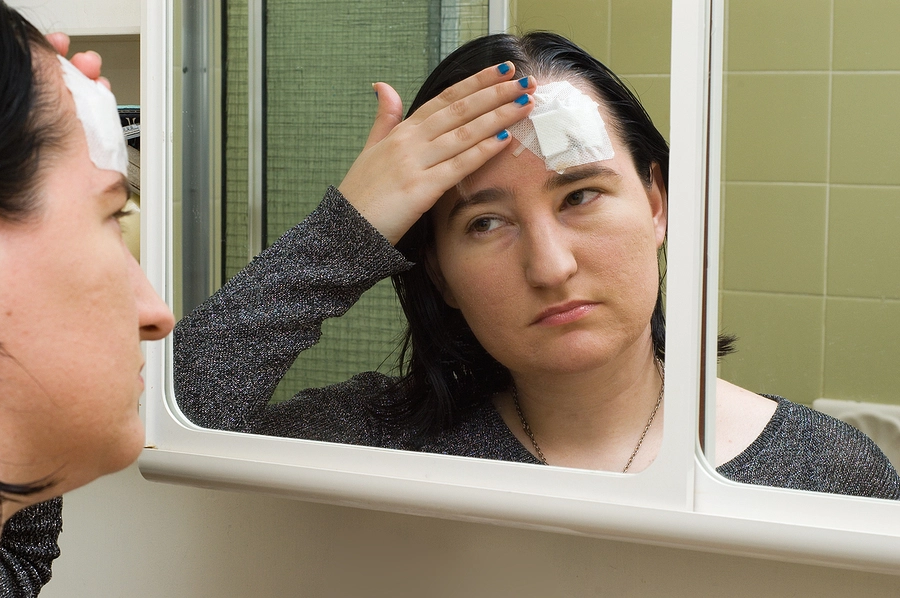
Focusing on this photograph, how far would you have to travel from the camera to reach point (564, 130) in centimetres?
70

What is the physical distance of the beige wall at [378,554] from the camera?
2.39 ft

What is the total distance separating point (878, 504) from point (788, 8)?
0.39 meters

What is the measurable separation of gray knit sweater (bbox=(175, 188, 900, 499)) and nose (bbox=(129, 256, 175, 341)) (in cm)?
18

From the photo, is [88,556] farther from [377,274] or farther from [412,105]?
[412,105]

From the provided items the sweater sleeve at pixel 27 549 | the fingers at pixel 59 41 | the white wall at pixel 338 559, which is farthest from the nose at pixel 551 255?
the sweater sleeve at pixel 27 549

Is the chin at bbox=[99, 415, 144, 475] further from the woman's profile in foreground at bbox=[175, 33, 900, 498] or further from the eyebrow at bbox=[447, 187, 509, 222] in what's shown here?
the eyebrow at bbox=[447, 187, 509, 222]

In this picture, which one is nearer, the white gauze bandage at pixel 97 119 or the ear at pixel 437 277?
the white gauze bandage at pixel 97 119

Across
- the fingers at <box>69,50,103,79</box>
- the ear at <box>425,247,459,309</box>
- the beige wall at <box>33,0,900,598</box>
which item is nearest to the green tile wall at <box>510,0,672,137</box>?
the beige wall at <box>33,0,900,598</box>

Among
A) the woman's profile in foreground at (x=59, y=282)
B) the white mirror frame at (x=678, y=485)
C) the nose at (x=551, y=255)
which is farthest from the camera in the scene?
the nose at (x=551, y=255)

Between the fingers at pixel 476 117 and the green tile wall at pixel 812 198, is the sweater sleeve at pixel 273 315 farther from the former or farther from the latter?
the green tile wall at pixel 812 198

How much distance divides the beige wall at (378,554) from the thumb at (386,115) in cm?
15

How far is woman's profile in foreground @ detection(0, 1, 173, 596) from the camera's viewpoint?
509 millimetres

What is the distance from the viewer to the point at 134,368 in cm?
58

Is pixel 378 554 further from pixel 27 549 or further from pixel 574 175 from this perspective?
pixel 574 175
